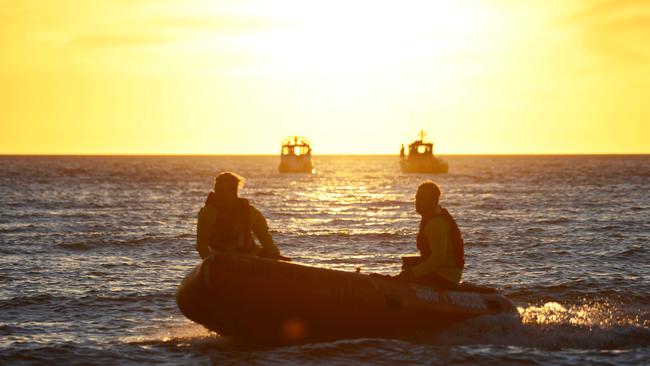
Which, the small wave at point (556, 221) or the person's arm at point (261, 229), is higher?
the person's arm at point (261, 229)

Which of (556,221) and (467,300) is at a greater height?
(467,300)

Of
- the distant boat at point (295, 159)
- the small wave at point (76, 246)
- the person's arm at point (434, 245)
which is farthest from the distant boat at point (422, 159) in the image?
the person's arm at point (434, 245)

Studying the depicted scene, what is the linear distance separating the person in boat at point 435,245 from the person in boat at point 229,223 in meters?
1.89

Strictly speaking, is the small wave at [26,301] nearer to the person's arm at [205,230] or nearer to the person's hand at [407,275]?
the person's arm at [205,230]

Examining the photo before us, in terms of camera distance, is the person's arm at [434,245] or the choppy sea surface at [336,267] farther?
the person's arm at [434,245]

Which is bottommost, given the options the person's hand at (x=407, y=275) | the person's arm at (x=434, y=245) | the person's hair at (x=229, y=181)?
the person's hand at (x=407, y=275)

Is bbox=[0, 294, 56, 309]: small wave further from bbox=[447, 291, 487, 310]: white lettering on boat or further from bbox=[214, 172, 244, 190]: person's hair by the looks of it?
bbox=[447, 291, 487, 310]: white lettering on boat

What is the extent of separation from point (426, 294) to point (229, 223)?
2.64 metres

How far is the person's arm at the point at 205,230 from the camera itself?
10391mm

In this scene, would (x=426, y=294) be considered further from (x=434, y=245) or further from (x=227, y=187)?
(x=227, y=187)

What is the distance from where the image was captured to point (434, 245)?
1070cm

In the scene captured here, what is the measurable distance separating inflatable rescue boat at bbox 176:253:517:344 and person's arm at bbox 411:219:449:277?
247 millimetres

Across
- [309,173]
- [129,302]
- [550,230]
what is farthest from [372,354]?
[309,173]

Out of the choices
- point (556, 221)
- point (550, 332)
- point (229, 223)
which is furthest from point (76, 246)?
point (556, 221)
